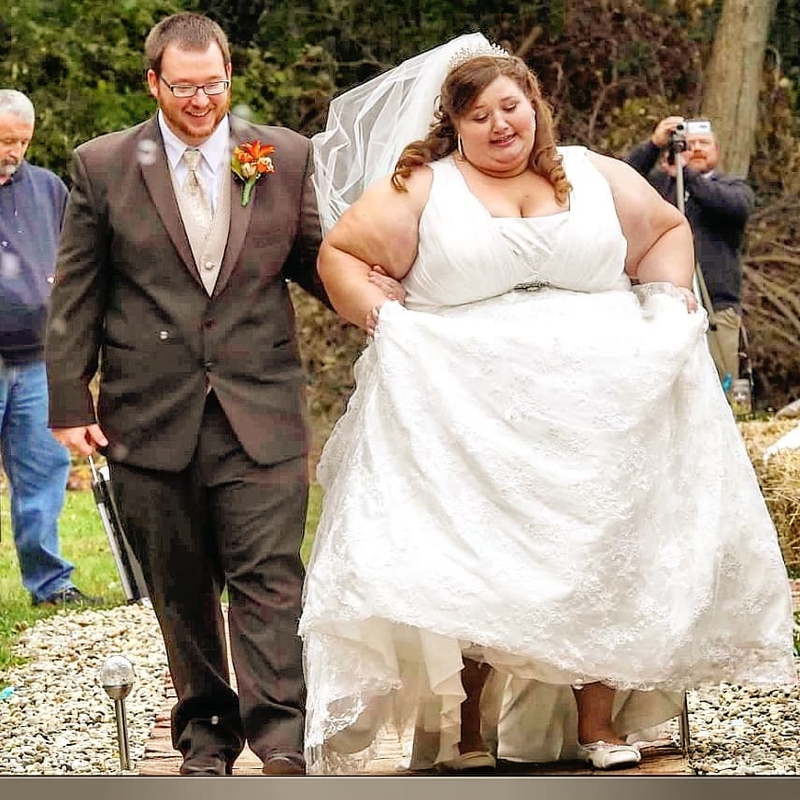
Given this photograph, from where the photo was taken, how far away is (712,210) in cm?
404

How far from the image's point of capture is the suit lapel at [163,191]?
12.1ft

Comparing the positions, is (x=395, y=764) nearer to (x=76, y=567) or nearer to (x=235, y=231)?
(x=76, y=567)

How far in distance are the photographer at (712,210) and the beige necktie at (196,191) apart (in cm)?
108

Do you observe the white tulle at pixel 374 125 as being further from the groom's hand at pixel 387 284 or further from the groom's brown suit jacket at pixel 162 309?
the groom's hand at pixel 387 284

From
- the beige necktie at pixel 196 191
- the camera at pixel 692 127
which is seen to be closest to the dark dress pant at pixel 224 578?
the beige necktie at pixel 196 191

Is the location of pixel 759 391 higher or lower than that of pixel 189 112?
lower

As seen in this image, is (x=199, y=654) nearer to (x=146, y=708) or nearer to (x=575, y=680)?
(x=146, y=708)

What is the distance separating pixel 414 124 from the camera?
3.86 meters

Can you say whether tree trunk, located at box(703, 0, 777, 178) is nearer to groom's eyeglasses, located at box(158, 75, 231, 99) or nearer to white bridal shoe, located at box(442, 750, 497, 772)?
groom's eyeglasses, located at box(158, 75, 231, 99)

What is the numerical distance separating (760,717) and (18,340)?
214 centimetres

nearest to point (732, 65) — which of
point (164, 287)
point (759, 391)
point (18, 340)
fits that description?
point (759, 391)

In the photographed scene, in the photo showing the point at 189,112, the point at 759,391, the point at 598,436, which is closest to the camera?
the point at 598,436

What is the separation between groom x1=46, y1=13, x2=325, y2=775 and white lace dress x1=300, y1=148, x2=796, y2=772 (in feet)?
0.48

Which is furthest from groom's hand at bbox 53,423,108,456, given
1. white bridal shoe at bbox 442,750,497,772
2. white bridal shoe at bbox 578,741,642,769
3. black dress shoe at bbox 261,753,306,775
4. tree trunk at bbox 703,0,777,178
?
tree trunk at bbox 703,0,777,178
